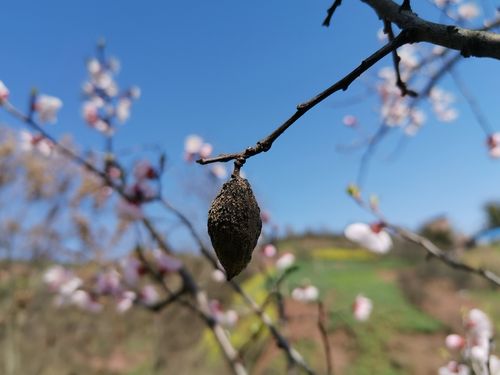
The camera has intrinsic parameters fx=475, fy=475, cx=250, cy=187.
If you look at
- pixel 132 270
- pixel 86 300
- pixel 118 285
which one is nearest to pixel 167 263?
pixel 132 270

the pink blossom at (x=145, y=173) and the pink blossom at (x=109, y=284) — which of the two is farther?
the pink blossom at (x=109, y=284)

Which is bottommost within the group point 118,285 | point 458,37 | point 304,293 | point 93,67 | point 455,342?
point 455,342

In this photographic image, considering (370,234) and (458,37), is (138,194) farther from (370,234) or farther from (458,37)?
(458,37)

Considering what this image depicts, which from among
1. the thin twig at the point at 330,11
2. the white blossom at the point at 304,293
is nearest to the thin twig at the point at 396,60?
the thin twig at the point at 330,11

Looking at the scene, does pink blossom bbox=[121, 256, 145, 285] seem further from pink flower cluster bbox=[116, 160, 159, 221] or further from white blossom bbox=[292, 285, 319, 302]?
white blossom bbox=[292, 285, 319, 302]

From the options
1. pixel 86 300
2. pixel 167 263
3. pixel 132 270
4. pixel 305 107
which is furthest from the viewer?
pixel 86 300

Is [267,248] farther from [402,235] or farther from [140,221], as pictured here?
[402,235]

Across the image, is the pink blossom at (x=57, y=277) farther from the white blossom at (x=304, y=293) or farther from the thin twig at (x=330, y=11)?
the thin twig at (x=330, y=11)
